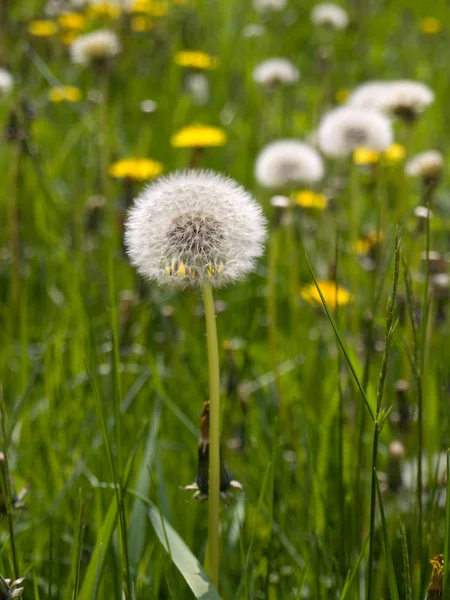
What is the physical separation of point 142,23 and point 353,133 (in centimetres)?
277

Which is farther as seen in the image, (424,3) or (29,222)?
(424,3)

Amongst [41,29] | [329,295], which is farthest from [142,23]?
[329,295]

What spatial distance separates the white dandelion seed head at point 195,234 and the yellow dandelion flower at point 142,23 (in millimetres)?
3686

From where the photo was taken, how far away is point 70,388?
172 cm

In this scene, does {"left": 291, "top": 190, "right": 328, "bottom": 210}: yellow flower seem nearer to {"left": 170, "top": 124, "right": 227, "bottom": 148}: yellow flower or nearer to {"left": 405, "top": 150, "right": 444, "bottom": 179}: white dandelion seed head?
{"left": 170, "top": 124, "right": 227, "bottom": 148}: yellow flower

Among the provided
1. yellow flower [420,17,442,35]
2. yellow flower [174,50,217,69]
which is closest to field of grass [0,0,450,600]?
yellow flower [174,50,217,69]

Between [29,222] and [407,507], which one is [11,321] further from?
[407,507]

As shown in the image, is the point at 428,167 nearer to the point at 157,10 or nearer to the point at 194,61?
the point at 194,61

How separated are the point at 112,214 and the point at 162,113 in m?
1.22

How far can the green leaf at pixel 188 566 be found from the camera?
79cm

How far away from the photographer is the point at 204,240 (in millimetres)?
859

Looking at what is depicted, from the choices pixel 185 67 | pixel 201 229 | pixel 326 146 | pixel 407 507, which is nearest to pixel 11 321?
pixel 326 146

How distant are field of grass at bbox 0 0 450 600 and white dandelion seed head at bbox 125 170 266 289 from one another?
5 cm

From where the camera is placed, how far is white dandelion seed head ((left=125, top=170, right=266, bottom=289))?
847mm
